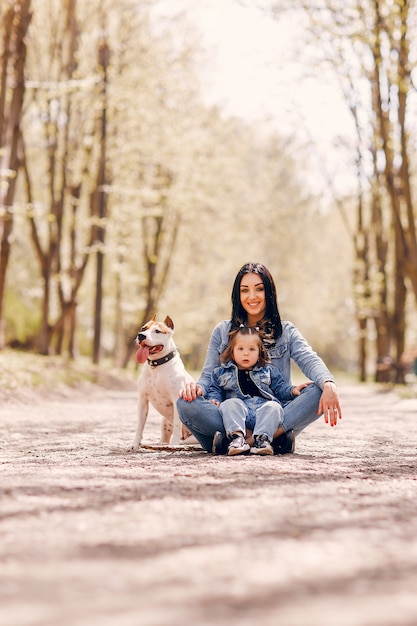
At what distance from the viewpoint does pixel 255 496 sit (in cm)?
421

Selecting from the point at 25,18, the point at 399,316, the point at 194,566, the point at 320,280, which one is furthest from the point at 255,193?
the point at 194,566

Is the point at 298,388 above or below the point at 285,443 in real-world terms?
above

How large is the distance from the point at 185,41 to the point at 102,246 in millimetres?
9663

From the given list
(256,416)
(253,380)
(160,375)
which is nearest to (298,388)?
(253,380)

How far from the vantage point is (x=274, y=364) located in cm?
660

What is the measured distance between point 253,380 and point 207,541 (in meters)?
3.11

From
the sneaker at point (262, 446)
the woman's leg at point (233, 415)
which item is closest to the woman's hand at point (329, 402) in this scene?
the sneaker at point (262, 446)

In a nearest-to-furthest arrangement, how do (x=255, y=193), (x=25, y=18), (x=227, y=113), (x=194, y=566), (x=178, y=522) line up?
(x=194, y=566) → (x=178, y=522) → (x=25, y=18) → (x=227, y=113) → (x=255, y=193)

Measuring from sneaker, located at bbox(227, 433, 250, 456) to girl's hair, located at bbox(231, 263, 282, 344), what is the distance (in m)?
0.97

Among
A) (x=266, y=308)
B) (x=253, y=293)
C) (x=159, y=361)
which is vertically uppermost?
(x=253, y=293)

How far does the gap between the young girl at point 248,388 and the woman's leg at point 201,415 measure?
72mm

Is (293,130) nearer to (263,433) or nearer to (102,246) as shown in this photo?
(102,246)

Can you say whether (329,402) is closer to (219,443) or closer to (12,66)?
(219,443)

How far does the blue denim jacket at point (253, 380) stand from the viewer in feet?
20.9
